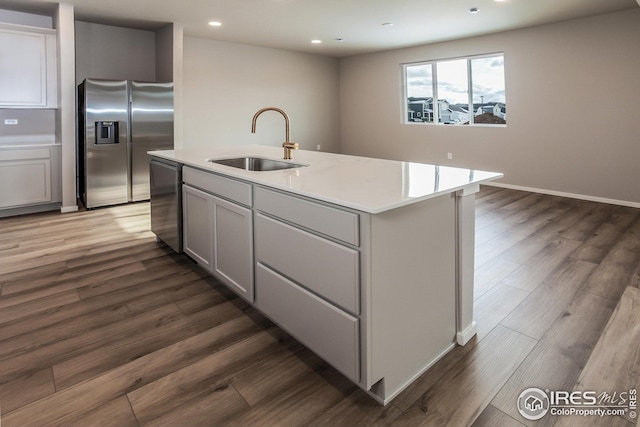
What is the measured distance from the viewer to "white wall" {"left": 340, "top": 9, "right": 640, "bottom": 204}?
4855 millimetres

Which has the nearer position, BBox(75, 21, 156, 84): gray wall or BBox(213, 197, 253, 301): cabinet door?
BBox(213, 197, 253, 301): cabinet door

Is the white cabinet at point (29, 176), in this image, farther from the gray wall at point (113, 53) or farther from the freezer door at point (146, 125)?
the gray wall at point (113, 53)

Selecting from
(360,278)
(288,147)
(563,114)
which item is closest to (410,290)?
(360,278)

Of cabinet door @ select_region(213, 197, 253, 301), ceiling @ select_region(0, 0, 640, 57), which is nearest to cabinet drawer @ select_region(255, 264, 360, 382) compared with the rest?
cabinet door @ select_region(213, 197, 253, 301)

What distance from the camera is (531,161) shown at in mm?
5793

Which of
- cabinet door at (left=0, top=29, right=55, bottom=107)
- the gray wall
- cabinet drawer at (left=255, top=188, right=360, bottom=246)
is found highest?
the gray wall

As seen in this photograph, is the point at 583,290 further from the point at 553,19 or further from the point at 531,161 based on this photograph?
the point at 553,19

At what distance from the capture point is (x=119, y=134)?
4953 mm

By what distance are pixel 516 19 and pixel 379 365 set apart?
5.44m

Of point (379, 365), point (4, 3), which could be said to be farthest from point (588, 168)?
point (4, 3)

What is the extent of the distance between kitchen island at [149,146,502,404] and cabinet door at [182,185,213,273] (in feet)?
1.15

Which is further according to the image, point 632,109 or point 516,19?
point 516,19

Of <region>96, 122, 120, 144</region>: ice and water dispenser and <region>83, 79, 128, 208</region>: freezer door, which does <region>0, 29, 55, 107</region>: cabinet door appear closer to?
<region>83, 79, 128, 208</region>: freezer door

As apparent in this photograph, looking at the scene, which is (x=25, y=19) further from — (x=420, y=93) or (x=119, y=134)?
(x=420, y=93)
